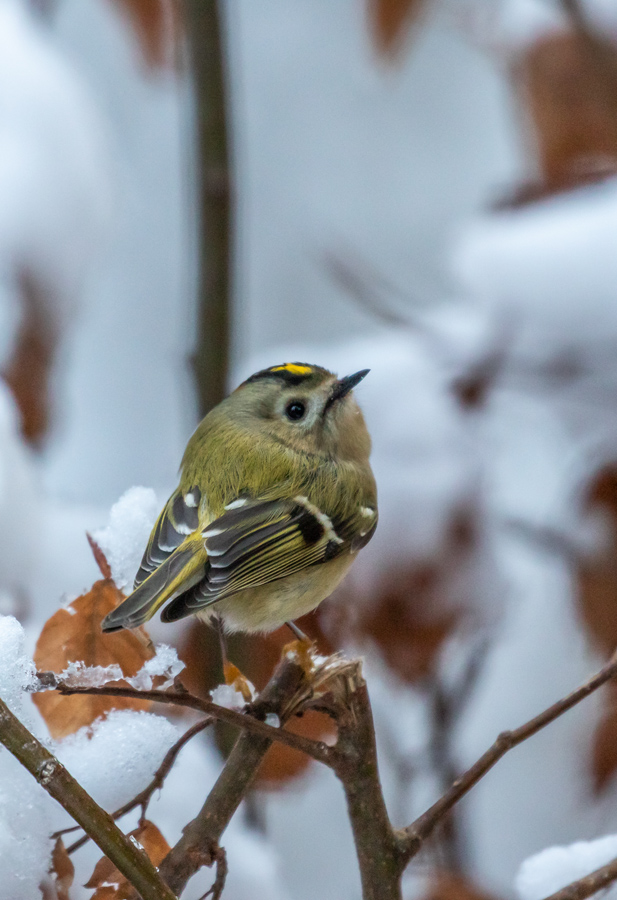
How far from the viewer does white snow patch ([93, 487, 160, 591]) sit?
62 centimetres

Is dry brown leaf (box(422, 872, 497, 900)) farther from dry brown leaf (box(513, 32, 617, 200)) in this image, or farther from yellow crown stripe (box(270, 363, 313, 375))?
dry brown leaf (box(513, 32, 617, 200))

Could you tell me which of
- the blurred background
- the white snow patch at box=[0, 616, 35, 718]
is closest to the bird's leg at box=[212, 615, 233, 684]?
the blurred background

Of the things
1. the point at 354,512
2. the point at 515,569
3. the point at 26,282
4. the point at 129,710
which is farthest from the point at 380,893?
the point at 515,569

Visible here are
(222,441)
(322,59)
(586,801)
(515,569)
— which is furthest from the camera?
(322,59)

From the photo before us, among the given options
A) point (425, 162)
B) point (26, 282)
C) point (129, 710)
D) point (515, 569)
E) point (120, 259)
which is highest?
point (425, 162)

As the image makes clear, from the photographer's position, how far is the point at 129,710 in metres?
0.57

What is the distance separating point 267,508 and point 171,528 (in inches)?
3.4

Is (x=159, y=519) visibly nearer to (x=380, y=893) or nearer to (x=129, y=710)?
(x=129, y=710)

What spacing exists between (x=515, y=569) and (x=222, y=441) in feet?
2.59

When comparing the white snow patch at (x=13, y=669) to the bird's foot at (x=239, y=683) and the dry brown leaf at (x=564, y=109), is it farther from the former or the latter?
the dry brown leaf at (x=564, y=109)

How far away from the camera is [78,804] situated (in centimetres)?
42

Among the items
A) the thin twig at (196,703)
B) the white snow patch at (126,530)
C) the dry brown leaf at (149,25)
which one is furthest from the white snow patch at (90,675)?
the dry brown leaf at (149,25)

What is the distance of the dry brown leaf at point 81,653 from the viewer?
1.85ft

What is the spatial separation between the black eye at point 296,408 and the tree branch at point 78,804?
1.77 feet
